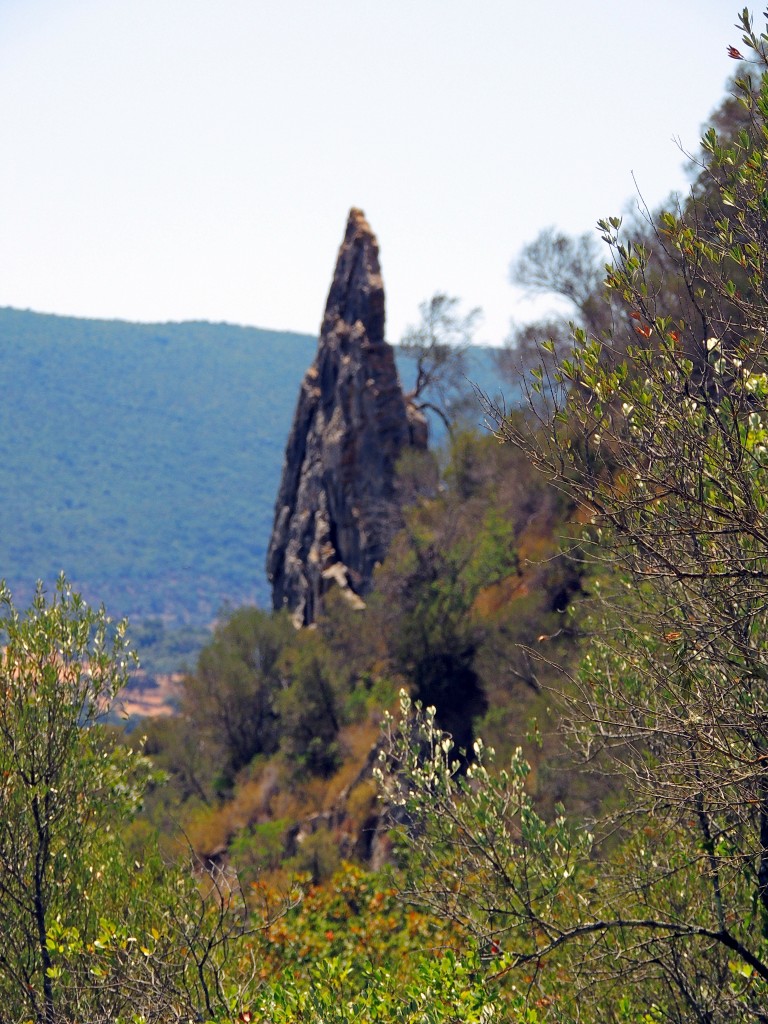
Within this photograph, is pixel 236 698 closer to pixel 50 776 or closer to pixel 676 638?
pixel 50 776

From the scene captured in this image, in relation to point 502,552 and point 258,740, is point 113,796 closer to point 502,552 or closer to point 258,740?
point 502,552

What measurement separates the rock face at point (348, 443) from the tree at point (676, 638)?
30.5m

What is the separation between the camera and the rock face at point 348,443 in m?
42.5

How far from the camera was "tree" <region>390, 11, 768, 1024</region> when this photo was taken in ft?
20.9

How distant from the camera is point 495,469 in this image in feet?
123

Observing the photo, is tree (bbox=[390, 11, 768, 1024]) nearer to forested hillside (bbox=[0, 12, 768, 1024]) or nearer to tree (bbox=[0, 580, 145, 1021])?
forested hillside (bbox=[0, 12, 768, 1024])

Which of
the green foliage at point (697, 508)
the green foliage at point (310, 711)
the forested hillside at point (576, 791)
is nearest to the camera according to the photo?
the green foliage at point (697, 508)

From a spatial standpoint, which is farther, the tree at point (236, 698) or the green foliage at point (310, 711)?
the tree at point (236, 698)

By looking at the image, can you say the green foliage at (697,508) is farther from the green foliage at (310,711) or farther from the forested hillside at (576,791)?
the green foliage at (310,711)

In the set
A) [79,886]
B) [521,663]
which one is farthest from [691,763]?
[521,663]

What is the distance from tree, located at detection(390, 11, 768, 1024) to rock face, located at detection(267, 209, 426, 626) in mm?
30535

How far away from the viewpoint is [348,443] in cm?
4428

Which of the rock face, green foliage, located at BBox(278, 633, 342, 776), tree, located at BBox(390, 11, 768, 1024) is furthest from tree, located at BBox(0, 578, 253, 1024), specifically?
the rock face

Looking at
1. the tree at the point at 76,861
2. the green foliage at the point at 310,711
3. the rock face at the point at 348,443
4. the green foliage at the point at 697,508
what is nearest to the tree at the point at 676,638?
the green foliage at the point at 697,508
